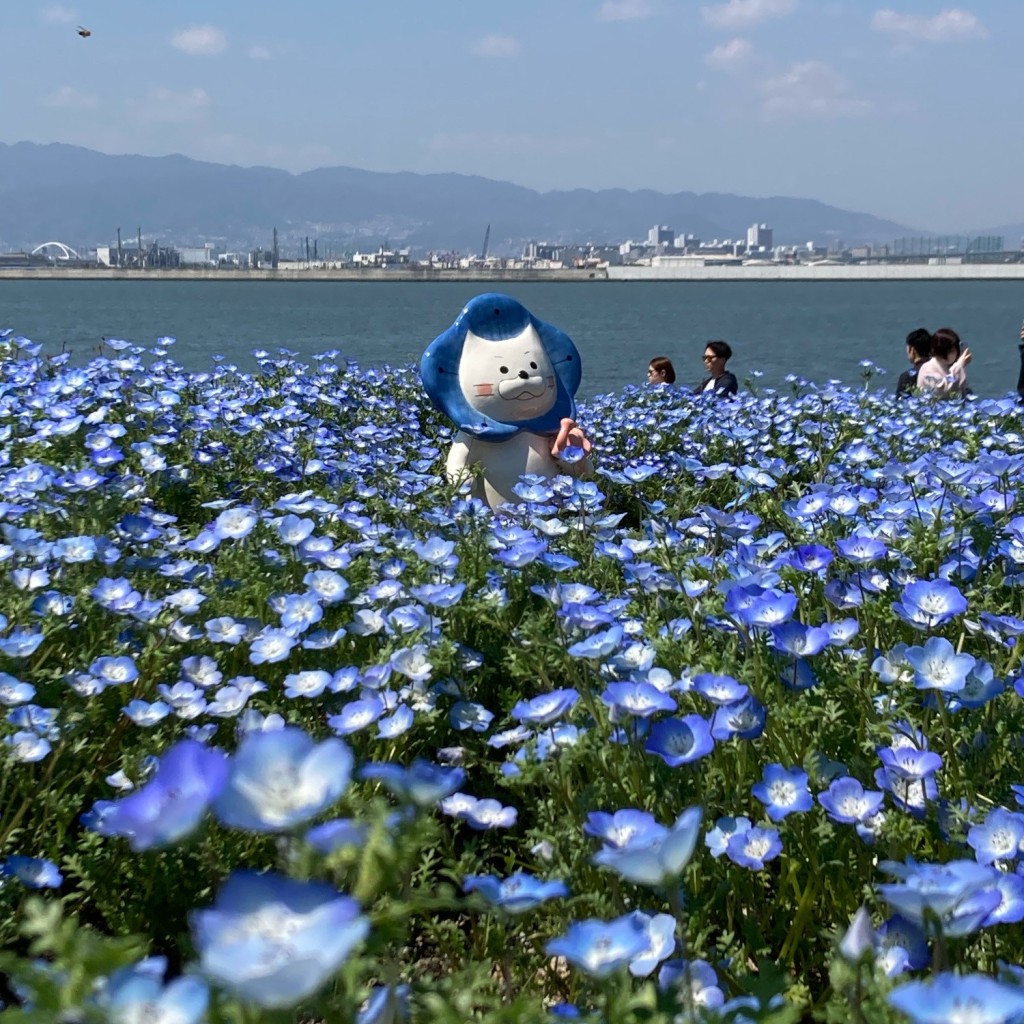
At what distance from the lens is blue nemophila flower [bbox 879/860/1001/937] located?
0.99 m

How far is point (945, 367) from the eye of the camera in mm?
7543

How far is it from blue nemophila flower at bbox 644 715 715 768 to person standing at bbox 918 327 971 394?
588 cm

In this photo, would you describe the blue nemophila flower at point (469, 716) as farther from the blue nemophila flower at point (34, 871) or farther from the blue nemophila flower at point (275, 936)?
the blue nemophila flower at point (275, 936)

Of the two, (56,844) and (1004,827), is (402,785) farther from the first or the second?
(56,844)

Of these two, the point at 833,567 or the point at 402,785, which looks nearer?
the point at 402,785

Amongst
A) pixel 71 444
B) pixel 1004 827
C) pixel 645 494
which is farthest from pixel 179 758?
pixel 645 494

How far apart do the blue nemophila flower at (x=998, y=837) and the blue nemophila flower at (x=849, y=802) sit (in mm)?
139

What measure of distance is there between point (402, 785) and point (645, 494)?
4547 millimetres

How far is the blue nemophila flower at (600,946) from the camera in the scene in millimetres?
1035

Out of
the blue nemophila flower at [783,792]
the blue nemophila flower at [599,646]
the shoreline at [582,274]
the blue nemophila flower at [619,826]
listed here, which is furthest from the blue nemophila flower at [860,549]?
the shoreline at [582,274]

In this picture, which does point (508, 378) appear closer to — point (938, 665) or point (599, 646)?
point (599, 646)

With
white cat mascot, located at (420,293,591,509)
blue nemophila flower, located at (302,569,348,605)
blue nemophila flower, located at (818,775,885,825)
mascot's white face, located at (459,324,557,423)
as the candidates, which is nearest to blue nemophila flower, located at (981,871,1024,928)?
blue nemophila flower, located at (818,775,885,825)

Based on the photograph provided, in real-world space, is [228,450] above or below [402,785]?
below

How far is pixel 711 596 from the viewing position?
2.38 m
